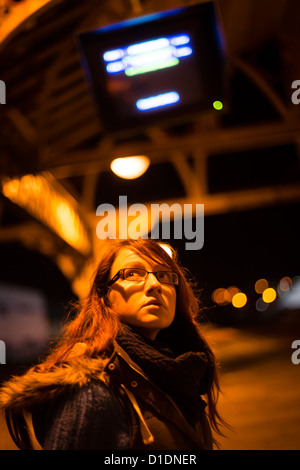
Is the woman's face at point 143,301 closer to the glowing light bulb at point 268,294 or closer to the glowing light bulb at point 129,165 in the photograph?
the glowing light bulb at point 129,165

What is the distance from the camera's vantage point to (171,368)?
1.35m

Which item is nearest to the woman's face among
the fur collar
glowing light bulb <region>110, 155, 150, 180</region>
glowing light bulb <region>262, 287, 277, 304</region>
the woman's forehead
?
the woman's forehead

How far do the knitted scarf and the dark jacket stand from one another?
30 mm

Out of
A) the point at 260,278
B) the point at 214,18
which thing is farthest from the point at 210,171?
the point at 260,278

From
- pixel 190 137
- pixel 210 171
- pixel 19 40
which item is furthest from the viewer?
pixel 210 171

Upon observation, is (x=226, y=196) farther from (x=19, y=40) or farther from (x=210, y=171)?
(x=19, y=40)

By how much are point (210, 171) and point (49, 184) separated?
21.1 ft

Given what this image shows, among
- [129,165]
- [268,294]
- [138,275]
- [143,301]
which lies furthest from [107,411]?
[268,294]

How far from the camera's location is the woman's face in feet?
4.87

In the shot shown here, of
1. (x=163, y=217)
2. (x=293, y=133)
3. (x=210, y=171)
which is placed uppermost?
(x=210, y=171)

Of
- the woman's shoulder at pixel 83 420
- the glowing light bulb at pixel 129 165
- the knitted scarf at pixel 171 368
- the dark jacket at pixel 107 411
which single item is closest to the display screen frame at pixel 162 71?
the knitted scarf at pixel 171 368

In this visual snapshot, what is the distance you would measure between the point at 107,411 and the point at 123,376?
0.43 ft

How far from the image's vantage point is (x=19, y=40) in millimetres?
4844

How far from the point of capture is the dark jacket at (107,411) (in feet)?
3.82
